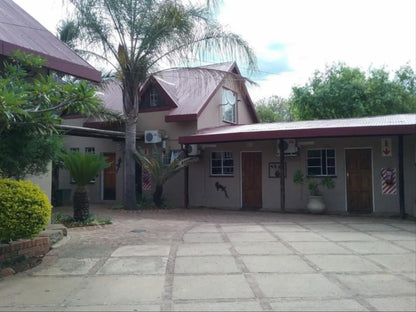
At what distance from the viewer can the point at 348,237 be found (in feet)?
26.9

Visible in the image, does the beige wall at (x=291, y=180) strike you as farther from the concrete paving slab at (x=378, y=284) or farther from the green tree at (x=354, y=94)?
Answer: the green tree at (x=354, y=94)

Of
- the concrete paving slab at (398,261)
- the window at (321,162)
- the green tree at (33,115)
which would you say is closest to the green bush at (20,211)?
the green tree at (33,115)

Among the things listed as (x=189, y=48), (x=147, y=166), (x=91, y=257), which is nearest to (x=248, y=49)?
(x=189, y=48)

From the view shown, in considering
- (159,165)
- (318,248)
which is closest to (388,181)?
(318,248)

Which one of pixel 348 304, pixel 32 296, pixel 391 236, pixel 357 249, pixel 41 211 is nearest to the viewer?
pixel 348 304

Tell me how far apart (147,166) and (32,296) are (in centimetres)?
891

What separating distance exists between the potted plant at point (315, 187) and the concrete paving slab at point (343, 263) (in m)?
5.94

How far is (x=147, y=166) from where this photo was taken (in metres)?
13.3

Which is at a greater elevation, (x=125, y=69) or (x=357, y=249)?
(x=125, y=69)

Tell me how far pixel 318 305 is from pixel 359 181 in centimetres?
920

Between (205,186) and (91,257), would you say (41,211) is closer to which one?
(91,257)

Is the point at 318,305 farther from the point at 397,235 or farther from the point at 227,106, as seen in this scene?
the point at 227,106

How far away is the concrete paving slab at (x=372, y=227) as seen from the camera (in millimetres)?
9242

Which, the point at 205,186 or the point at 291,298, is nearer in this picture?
the point at 291,298
